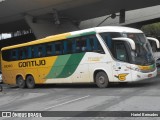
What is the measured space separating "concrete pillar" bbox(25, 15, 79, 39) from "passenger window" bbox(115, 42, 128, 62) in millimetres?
22053

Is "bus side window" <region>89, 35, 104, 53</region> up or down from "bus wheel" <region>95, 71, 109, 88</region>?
up

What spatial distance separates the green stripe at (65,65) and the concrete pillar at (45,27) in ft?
59.9

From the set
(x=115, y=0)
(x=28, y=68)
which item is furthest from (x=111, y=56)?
(x=115, y=0)

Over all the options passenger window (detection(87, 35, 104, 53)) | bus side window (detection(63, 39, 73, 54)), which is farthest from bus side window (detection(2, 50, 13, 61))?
passenger window (detection(87, 35, 104, 53))

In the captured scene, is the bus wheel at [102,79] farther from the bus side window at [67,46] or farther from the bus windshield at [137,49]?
the bus side window at [67,46]

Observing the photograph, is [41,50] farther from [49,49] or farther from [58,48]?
[58,48]

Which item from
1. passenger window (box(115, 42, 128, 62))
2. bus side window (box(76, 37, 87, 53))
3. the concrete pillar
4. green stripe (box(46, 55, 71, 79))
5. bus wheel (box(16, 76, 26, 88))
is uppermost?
the concrete pillar

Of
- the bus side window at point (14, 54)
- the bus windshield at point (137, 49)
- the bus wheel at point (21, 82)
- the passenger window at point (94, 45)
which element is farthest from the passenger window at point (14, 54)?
the bus windshield at point (137, 49)

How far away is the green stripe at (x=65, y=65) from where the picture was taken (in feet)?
70.3

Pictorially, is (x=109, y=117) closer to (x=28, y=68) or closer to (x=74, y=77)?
(x=74, y=77)

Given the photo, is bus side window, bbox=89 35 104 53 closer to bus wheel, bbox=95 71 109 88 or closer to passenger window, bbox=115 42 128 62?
passenger window, bbox=115 42 128 62

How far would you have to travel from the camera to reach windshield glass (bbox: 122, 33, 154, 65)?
19.3m

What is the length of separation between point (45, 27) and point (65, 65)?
68.6 ft

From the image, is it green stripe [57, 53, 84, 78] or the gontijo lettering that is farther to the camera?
the gontijo lettering
